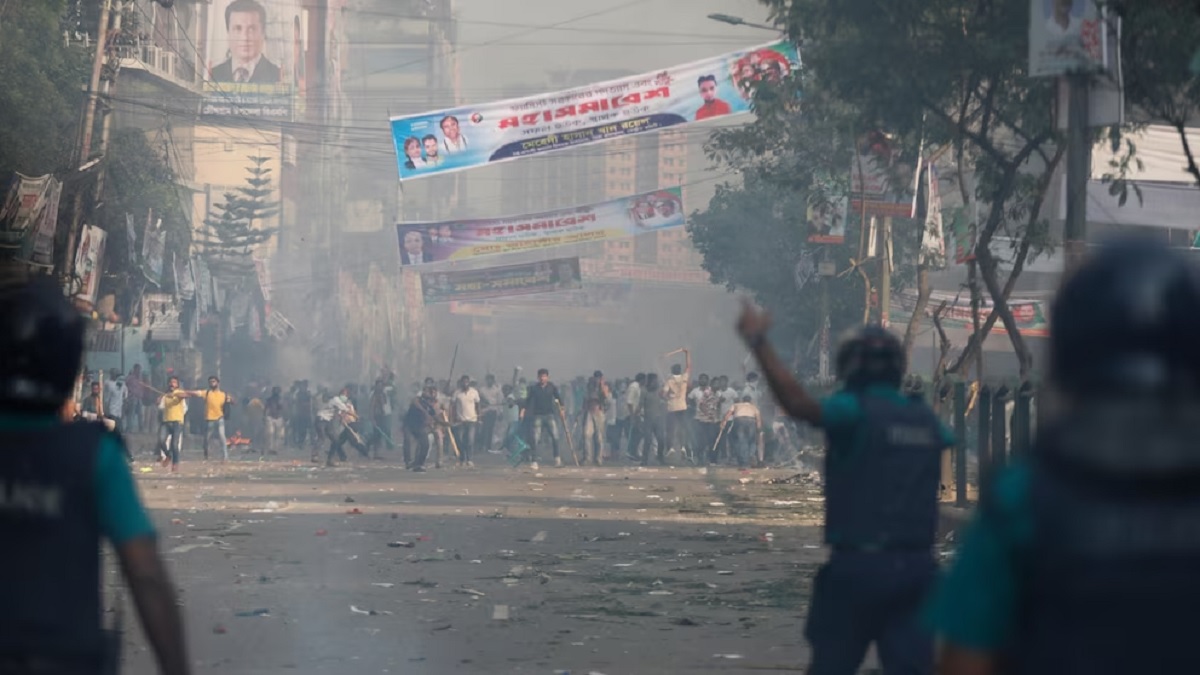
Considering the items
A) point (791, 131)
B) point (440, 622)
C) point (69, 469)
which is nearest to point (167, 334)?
point (791, 131)

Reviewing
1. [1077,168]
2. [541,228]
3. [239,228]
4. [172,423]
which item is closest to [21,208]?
[172,423]

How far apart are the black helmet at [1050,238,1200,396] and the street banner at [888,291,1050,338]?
1064 inches

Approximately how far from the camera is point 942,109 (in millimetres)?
17406

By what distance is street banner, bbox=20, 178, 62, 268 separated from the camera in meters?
23.7

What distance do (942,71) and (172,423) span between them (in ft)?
54.1

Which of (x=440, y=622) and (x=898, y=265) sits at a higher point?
(x=898, y=265)

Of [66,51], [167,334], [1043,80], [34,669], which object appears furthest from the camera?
[167,334]

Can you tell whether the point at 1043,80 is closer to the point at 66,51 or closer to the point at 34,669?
the point at 34,669

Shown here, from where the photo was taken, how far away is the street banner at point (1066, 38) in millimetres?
12305

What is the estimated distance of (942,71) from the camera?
1614 centimetres

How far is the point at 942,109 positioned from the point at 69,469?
1488 cm

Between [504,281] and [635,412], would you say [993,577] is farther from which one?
[504,281]

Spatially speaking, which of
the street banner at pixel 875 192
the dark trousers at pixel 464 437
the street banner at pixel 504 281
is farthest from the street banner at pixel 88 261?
the street banner at pixel 504 281

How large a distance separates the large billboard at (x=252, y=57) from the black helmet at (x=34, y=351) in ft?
215
